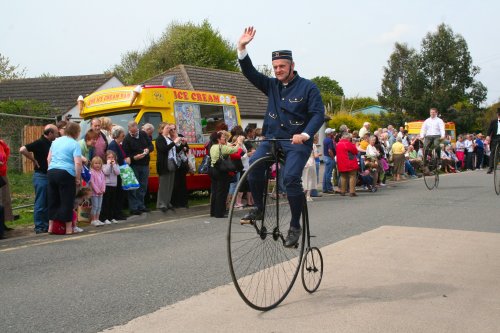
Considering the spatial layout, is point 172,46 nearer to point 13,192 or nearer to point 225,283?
A: point 13,192

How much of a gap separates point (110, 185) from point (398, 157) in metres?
14.9

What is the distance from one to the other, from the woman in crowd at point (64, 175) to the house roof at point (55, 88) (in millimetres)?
30147

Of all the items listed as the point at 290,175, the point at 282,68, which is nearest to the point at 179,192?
the point at 282,68

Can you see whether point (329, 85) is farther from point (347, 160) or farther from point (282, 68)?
point (282, 68)

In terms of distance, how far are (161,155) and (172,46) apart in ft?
169

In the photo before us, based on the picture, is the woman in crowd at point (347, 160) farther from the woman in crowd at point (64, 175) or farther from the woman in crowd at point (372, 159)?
the woman in crowd at point (64, 175)

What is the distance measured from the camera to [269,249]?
18.8 feet

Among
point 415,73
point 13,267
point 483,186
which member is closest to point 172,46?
point 415,73

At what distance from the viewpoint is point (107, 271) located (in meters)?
6.97

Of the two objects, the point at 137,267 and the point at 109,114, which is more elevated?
the point at 109,114

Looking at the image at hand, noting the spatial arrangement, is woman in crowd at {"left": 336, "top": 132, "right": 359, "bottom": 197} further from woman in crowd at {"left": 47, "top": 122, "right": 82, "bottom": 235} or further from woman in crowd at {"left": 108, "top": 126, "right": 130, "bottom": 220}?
woman in crowd at {"left": 47, "top": 122, "right": 82, "bottom": 235}

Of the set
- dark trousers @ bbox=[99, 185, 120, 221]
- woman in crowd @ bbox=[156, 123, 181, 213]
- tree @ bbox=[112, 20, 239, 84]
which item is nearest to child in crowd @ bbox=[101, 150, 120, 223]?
dark trousers @ bbox=[99, 185, 120, 221]

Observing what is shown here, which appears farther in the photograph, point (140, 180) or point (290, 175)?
point (140, 180)

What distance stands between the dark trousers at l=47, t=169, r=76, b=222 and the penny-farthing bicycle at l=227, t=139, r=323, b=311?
16.6 feet
